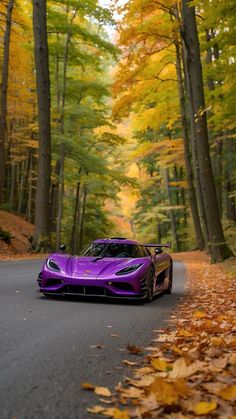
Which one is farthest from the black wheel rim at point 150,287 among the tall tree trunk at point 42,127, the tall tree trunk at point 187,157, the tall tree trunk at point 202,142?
the tall tree trunk at point 187,157

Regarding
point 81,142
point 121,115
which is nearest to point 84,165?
point 81,142

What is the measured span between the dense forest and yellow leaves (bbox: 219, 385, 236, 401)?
9.82 meters

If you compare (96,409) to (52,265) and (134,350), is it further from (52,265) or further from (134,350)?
(52,265)

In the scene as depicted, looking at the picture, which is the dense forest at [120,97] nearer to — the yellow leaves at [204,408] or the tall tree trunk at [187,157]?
the tall tree trunk at [187,157]

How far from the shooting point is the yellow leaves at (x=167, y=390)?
3.10 meters

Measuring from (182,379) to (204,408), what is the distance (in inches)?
27.5

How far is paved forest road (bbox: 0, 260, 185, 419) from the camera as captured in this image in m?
3.20

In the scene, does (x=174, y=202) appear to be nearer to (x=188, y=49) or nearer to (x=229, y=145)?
(x=229, y=145)

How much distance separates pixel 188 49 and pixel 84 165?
11926 mm

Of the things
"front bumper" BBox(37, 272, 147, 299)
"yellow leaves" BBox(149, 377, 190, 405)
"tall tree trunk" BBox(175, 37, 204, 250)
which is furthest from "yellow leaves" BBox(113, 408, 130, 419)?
"tall tree trunk" BBox(175, 37, 204, 250)

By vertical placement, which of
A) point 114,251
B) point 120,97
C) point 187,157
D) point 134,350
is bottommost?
point 134,350

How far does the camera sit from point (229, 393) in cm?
324

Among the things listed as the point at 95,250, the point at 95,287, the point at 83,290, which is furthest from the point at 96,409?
the point at 95,250

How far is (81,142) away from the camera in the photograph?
96.9ft
